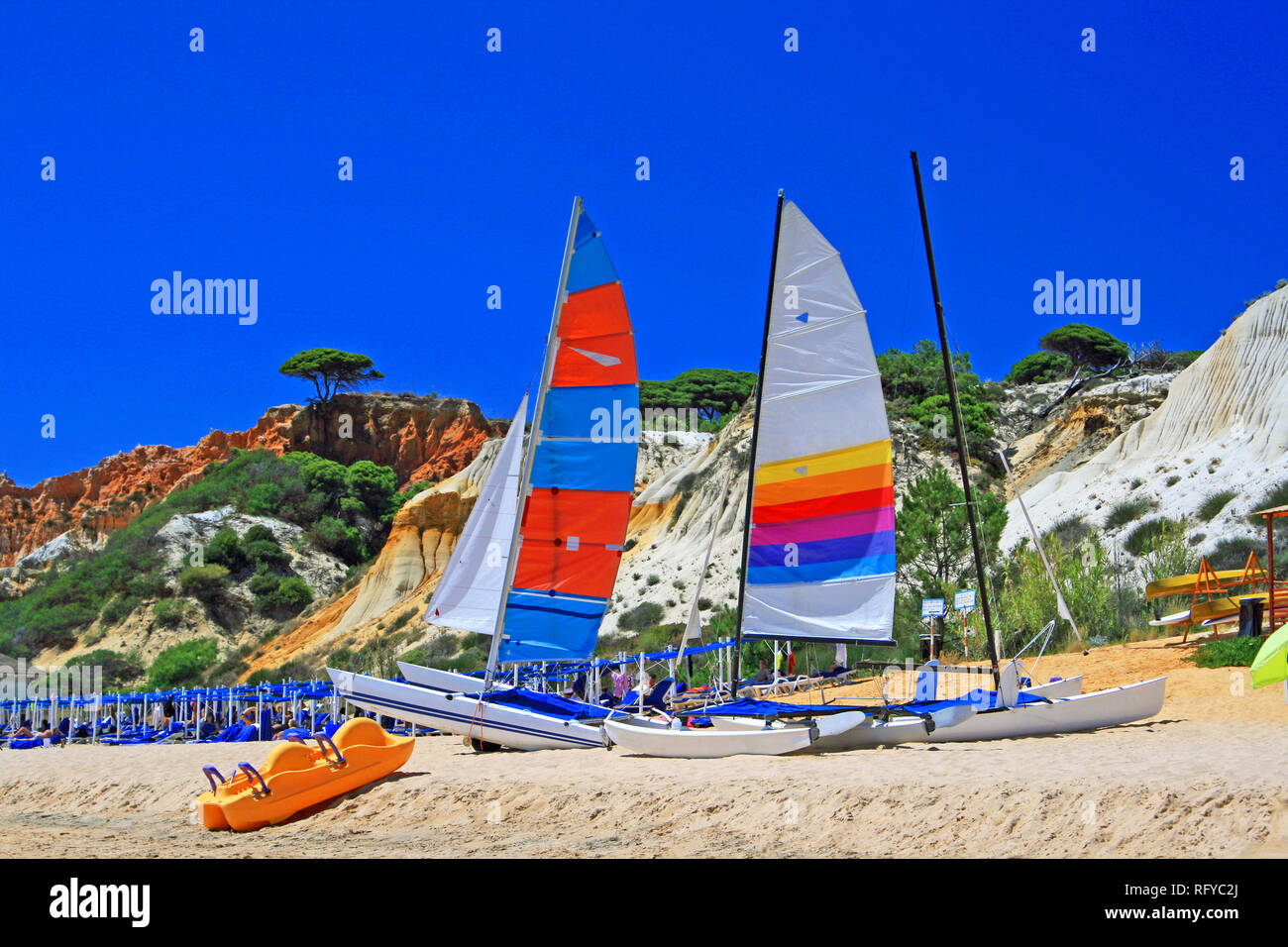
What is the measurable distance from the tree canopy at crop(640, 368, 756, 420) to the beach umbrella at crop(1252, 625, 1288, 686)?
6761 centimetres

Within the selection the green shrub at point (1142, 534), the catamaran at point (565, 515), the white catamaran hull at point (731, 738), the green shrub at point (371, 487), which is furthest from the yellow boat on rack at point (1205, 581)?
the green shrub at point (371, 487)

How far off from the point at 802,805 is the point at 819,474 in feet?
21.1

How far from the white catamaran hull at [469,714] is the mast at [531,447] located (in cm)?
56

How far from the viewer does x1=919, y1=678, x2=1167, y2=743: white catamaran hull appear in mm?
14945

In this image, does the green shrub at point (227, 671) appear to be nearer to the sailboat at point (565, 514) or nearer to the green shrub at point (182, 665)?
the green shrub at point (182, 665)

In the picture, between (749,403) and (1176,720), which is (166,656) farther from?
(1176,720)

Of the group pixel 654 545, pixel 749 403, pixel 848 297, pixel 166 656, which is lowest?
pixel 166 656

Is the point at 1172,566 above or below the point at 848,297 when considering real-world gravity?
below

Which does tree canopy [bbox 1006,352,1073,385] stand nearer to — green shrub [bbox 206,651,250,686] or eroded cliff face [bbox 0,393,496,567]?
eroded cliff face [bbox 0,393,496,567]

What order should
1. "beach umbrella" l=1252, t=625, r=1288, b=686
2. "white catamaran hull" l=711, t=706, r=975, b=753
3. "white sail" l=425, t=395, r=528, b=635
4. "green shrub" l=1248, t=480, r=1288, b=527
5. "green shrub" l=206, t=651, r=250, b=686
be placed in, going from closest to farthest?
"beach umbrella" l=1252, t=625, r=1288, b=686 < "white catamaran hull" l=711, t=706, r=975, b=753 < "white sail" l=425, t=395, r=528, b=635 < "green shrub" l=1248, t=480, r=1288, b=527 < "green shrub" l=206, t=651, r=250, b=686

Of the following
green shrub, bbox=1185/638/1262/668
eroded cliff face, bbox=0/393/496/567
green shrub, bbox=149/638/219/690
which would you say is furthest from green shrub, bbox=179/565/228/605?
green shrub, bbox=1185/638/1262/668
